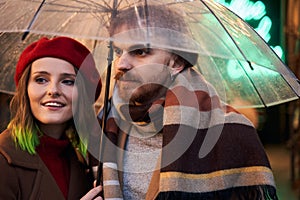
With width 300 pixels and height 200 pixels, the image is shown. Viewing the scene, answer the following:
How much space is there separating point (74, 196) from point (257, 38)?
1.20 metres

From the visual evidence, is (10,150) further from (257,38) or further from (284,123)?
(284,123)

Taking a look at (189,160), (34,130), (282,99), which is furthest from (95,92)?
(282,99)

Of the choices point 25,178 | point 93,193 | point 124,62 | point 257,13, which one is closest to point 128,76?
point 124,62

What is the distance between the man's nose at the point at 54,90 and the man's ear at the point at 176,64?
561mm

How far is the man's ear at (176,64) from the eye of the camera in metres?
2.97

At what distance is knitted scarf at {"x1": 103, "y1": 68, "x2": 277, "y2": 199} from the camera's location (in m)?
2.82

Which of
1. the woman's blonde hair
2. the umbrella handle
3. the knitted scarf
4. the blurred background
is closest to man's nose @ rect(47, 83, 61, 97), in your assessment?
the woman's blonde hair

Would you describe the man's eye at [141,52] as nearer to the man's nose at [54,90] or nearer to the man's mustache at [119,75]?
the man's mustache at [119,75]

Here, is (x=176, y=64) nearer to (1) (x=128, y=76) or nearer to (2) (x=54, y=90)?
(1) (x=128, y=76)

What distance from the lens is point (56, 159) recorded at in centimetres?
311

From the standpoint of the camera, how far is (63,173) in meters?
3.09

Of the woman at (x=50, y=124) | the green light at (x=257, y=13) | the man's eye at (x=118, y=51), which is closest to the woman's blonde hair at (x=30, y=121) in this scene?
the woman at (x=50, y=124)

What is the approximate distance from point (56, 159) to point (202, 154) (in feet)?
2.50

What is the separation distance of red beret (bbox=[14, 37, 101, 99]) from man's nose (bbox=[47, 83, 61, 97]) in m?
0.15
